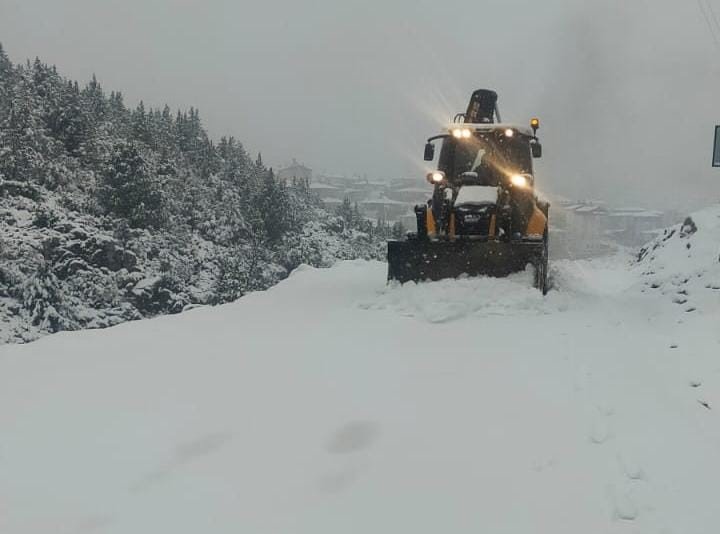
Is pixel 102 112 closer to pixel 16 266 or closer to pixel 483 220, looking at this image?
pixel 16 266

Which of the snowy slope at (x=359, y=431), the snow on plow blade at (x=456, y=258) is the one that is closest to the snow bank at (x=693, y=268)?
the snowy slope at (x=359, y=431)

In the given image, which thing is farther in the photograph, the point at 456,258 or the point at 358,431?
the point at 456,258

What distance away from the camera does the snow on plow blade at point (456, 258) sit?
837cm

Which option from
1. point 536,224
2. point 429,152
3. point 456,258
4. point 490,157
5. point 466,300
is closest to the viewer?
point 466,300

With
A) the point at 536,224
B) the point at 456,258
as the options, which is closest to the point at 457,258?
the point at 456,258

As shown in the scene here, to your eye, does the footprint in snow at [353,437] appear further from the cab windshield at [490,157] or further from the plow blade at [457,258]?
the cab windshield at [490,157]

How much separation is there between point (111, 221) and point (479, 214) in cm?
4723

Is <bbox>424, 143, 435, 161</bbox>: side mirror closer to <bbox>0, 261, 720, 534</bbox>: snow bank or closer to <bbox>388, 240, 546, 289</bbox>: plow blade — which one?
<bbox>388, 240, 546, 289</bbox>: plow blade

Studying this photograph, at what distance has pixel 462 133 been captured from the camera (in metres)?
10.4

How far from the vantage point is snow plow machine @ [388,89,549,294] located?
8.48m

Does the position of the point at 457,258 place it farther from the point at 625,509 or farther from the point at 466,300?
the point at 625,509

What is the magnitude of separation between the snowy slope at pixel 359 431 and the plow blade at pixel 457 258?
188 cm

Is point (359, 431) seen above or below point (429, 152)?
below

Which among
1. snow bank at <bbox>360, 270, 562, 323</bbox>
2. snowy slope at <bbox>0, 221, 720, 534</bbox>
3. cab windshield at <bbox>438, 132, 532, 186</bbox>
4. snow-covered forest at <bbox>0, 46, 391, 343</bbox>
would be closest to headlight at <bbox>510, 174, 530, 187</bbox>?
cab windshield at <bbox>438, 132, 532, 186</bbox>
